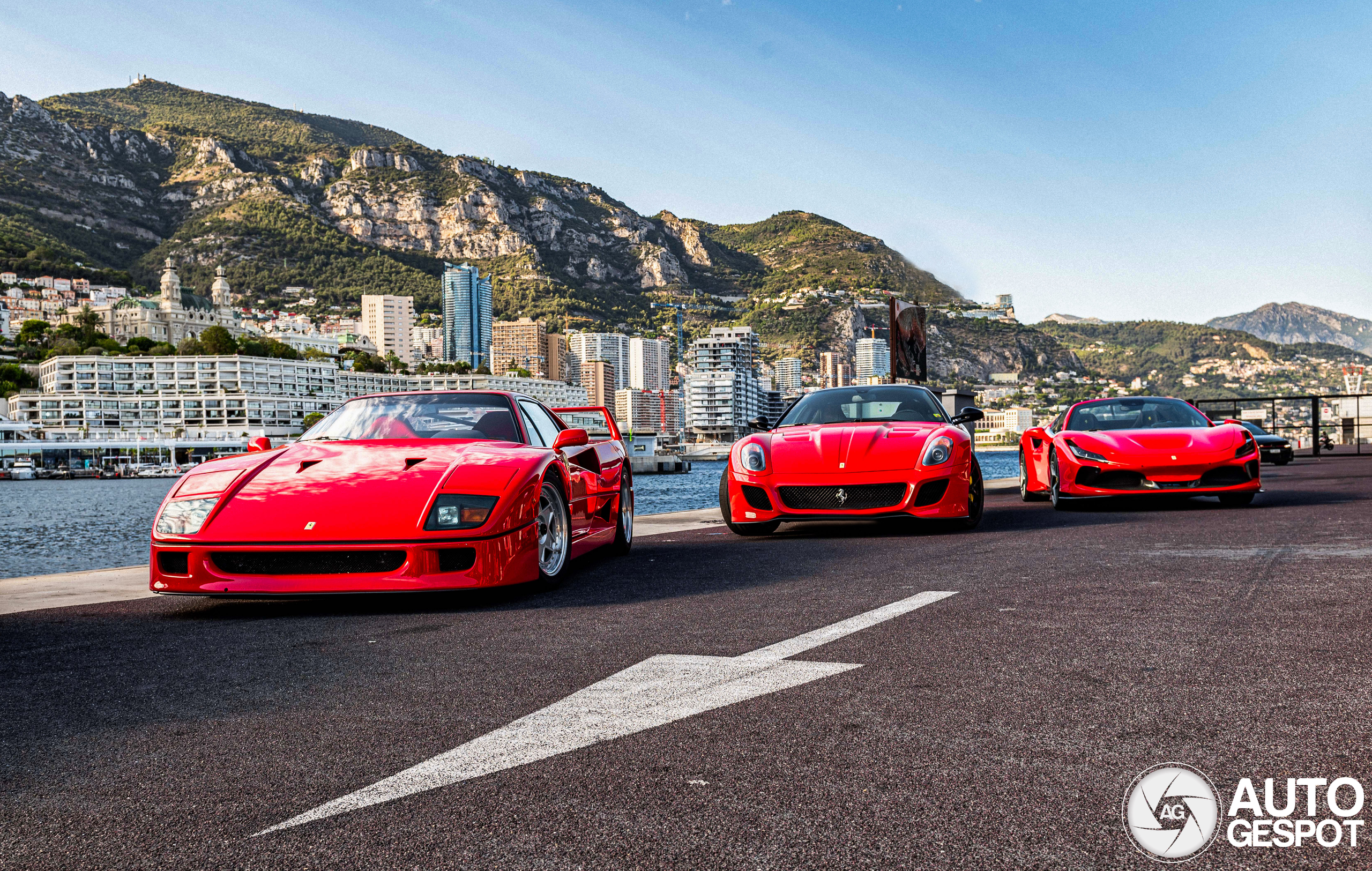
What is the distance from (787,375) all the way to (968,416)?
15546 cm

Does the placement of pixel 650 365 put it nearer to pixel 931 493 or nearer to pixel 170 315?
pixel 170 315

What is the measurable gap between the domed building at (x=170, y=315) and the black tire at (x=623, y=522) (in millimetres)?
181781

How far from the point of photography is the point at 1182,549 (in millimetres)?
6645

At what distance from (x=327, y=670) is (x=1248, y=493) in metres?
9.48

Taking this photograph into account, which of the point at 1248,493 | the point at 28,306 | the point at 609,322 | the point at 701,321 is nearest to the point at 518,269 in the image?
the point at 609,322

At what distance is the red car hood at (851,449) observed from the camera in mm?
8273

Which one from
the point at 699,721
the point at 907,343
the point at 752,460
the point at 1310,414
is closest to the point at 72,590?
the point at 752,460

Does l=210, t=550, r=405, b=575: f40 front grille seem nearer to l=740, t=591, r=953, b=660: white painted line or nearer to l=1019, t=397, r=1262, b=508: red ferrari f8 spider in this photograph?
l=740, t=591, r=953, b=660: white painted line

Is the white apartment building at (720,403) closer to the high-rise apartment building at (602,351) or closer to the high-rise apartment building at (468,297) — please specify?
the high-rise apartment building at (602,351)

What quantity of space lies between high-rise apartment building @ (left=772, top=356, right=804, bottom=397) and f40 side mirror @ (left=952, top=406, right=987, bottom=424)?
499 feet

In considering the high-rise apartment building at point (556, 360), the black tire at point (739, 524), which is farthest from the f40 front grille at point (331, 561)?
the high-rise apartment building at point (556, 360)

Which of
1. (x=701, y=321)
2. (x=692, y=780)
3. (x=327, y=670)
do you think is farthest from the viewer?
(x=701, y=321)

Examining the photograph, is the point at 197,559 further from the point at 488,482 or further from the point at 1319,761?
the point at 1319,761

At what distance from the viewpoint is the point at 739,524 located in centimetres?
877
